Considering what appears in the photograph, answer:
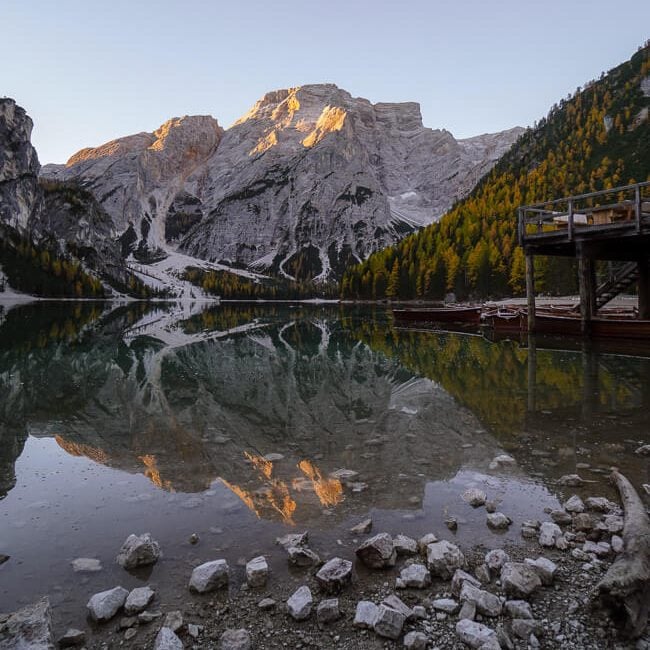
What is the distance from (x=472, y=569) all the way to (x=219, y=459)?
17.7 feet

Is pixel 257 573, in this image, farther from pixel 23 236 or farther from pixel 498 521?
pixel 23 236

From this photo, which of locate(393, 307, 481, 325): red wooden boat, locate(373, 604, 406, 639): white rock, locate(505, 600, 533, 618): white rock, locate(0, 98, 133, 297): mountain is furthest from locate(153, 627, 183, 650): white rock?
locate(0, 98, 133, 297): mountain

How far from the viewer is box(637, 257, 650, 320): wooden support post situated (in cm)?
2772

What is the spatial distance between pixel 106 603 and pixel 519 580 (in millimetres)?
3896

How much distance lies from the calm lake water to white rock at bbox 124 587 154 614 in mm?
174

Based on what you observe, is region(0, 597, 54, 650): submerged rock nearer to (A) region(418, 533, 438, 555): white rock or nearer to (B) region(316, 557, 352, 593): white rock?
(B) region(316, 557, 352, 593): white rock

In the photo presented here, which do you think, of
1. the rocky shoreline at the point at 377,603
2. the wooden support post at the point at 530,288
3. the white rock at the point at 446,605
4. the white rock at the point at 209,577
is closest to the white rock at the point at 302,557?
the rocky shoreline at the point at 377,603

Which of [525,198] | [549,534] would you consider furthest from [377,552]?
[525,198]

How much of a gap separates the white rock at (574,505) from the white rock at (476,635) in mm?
3003

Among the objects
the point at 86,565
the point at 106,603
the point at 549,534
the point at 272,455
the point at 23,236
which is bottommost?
the point at 272,455

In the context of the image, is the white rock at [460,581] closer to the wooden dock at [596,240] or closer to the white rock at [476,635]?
the white rock at [476,635]

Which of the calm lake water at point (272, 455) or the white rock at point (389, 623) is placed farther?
the calm lake water at point (272, 455)

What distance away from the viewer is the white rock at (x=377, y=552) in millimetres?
5012

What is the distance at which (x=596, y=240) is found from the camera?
25.5 metres
